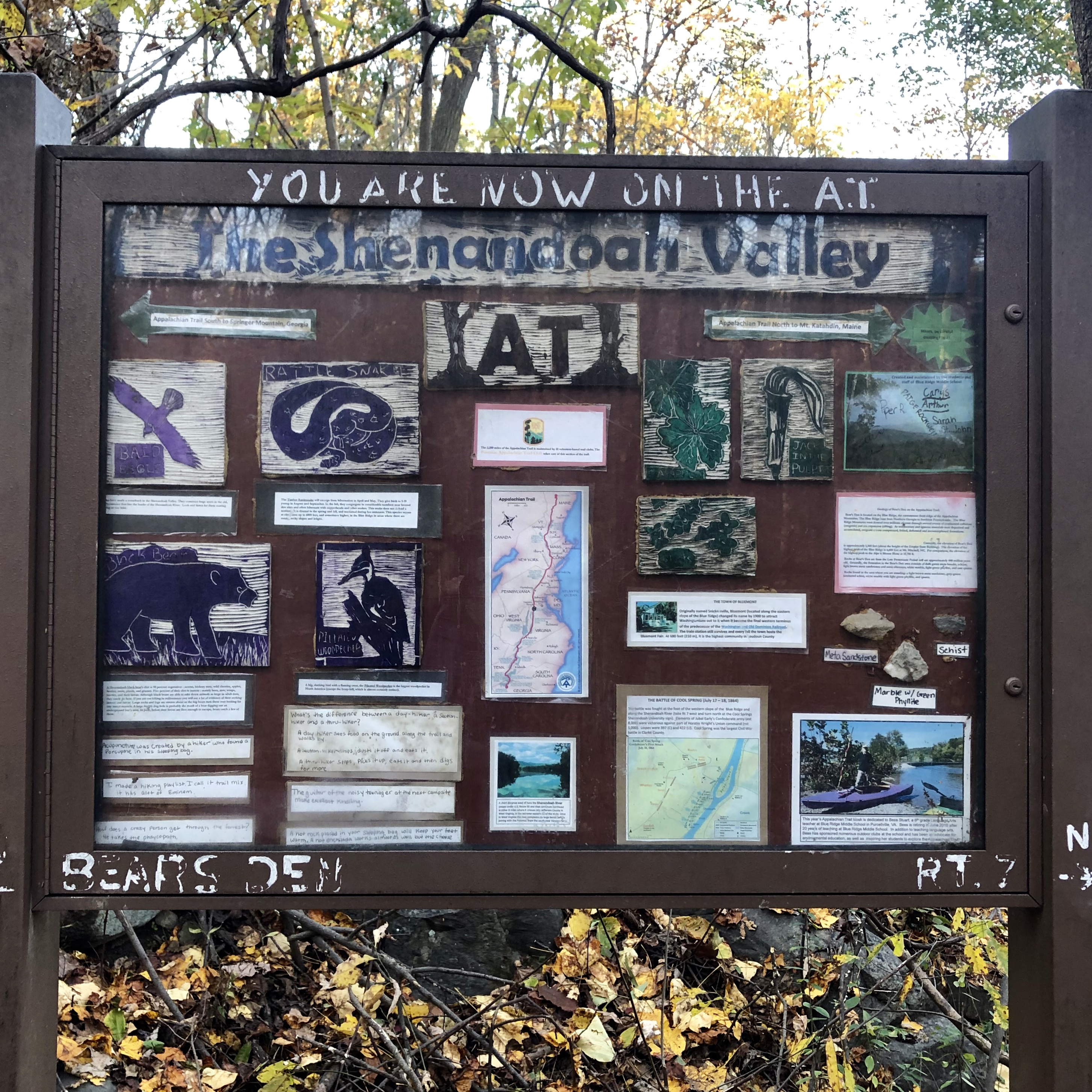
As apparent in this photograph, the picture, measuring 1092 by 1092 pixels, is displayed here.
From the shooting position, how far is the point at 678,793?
2.11 metres

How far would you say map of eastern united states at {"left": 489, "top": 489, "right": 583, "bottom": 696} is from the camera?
6.89ft

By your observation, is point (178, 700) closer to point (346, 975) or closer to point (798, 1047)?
point (346, 975)

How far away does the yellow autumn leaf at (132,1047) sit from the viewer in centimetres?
305

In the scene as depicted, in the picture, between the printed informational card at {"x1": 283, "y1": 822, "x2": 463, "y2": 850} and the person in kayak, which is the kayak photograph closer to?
the person in kayak

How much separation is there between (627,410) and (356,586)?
2.35 ft

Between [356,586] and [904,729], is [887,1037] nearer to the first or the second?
[904,729]

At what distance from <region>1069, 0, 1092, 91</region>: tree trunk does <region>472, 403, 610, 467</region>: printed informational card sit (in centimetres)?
281

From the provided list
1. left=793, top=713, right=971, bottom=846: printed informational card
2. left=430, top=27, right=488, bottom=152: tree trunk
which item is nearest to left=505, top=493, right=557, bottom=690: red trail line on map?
left=793, top=713, right=971, bottom=846: printed informational card

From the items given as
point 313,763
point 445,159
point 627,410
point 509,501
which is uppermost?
point 445,159

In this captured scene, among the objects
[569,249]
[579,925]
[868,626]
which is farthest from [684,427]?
[579,925]

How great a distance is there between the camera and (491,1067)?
Answer: 2945mm

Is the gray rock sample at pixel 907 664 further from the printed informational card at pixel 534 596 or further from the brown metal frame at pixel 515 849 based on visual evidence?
the printed informational card at pixel 534 596

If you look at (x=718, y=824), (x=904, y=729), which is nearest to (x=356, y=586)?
(x=718, y=824)

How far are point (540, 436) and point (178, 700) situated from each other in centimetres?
98
